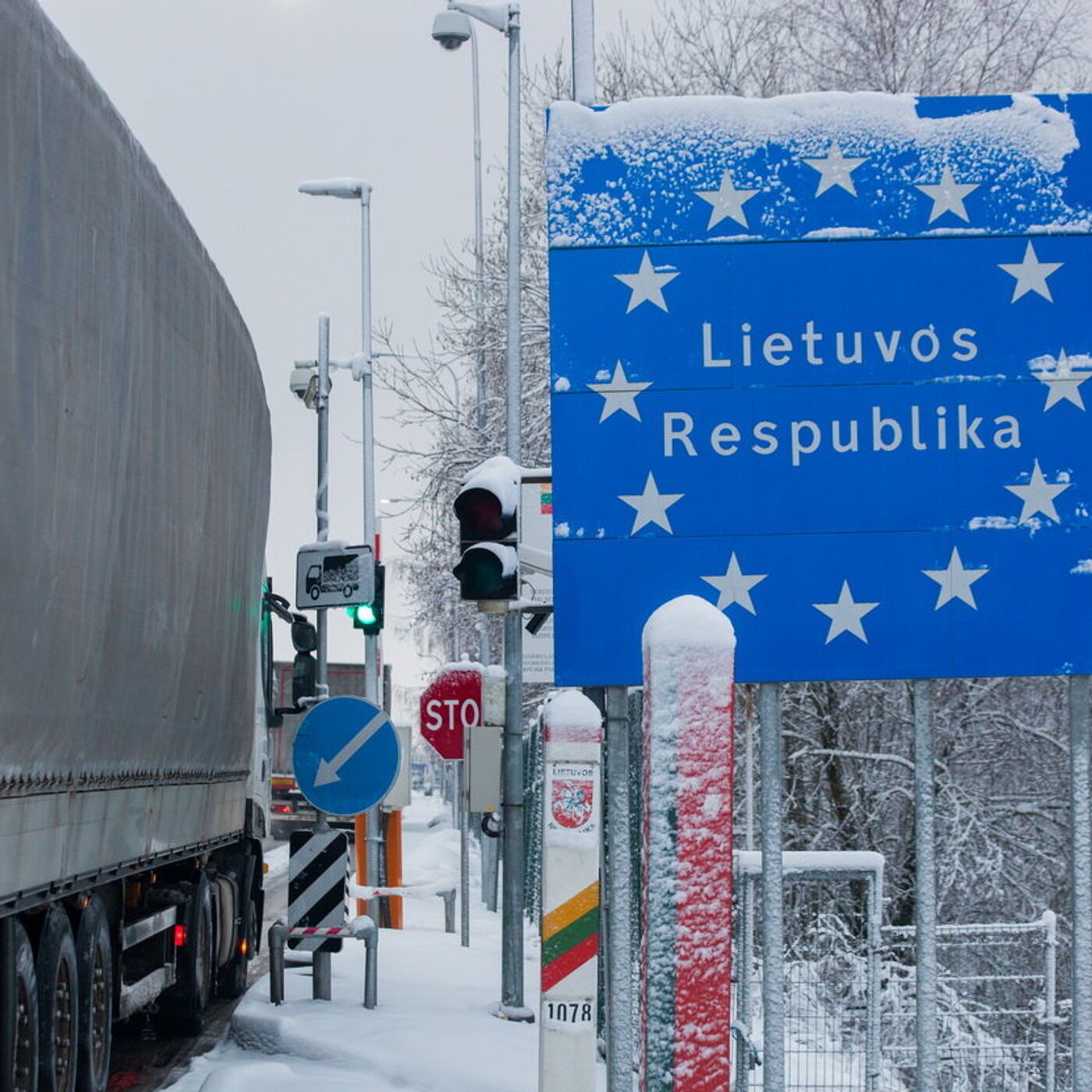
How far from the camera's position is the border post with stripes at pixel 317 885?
13.7 meters

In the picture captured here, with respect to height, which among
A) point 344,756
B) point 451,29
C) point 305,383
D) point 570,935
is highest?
point 451,29

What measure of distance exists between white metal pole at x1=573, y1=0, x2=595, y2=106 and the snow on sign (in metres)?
1.00

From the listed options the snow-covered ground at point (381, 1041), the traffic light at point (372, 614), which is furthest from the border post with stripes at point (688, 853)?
the traffic light at point (372, 614)

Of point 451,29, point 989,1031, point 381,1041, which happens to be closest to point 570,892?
point 381,1041

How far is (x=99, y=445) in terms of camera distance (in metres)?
9.00

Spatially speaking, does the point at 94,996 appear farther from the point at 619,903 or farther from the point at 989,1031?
the point at 989,1031

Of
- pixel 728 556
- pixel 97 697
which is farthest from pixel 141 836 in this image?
pixel 728 556

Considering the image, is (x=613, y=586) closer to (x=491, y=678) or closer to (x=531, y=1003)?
(x=531, y=1003)

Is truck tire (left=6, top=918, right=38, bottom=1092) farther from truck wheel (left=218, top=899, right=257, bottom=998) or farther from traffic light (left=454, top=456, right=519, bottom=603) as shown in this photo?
truck wheel (left=218, top=899, right=257, bottom=998)

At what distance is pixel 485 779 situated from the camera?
16.9 meters

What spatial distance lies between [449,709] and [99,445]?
1178cm

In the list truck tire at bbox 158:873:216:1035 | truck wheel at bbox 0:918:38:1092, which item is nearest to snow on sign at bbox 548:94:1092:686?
truck wheel at bbox 0:918:38:1092

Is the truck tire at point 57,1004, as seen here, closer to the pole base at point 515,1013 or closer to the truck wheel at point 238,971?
the pole base at point 515,1013

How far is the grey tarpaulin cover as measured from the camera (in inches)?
303
